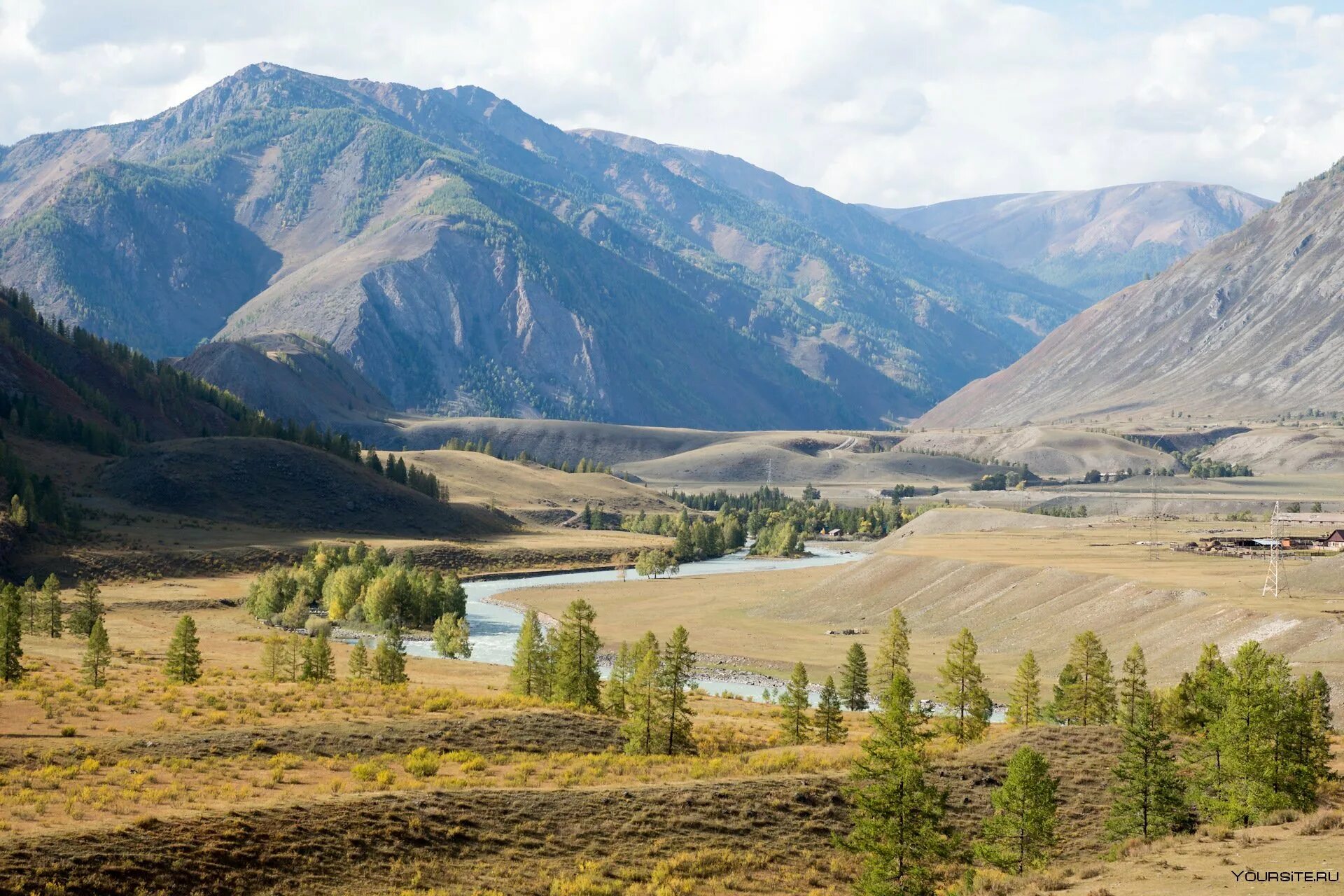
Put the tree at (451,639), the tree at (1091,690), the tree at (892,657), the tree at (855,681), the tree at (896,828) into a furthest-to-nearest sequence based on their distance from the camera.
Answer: the tree at (451,639) → the tree at (855,681) → the tree at (892,657) → the tree at (1091,690) → the tree at (896,828)

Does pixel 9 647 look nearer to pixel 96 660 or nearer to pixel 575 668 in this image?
pixel 96 660

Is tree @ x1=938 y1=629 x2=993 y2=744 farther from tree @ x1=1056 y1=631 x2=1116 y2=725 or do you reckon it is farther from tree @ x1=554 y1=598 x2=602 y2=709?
tree @ x1=554 y1=598 x2=602 y2=709

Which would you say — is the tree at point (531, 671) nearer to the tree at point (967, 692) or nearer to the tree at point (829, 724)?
the tree at point (829, 724)

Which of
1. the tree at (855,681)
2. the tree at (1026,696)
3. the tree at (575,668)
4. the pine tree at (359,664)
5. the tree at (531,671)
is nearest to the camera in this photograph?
the tree at (575,668)

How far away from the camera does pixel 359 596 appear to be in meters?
148

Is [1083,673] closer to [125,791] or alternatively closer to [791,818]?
[791,818]

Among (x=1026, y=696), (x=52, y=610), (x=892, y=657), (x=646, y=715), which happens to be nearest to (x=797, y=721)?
(x=646, y=715)

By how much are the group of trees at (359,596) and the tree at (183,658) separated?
184 feet

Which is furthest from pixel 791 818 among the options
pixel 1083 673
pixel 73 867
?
pixel 1083 673

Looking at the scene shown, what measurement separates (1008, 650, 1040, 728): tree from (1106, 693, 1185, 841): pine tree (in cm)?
2570

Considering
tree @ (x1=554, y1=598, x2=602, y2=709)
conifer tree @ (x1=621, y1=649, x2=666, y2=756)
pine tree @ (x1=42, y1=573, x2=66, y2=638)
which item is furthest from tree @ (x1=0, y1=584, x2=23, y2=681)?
pine tree @ (x1=42, y1=573, x2=66, y2=638)

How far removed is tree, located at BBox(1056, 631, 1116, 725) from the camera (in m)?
72.6

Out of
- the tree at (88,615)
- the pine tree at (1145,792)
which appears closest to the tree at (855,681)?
A: the pine tree at (1145,792)

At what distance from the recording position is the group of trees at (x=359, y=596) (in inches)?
5517
